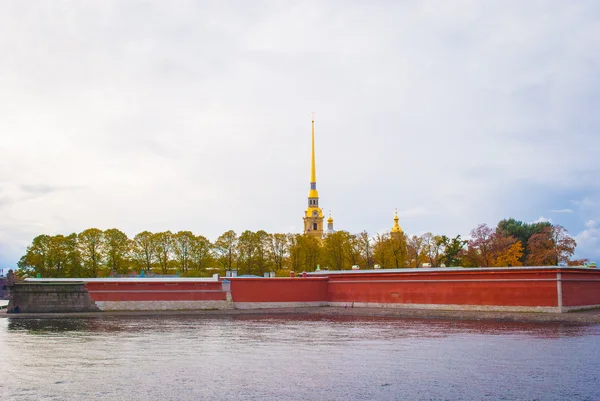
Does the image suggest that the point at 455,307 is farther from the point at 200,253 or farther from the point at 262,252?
the point at 200,253

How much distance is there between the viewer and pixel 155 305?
52.2 metres

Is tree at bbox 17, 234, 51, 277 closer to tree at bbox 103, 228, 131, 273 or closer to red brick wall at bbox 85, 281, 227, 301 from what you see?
tree at bbox 103, 228, 131, 273

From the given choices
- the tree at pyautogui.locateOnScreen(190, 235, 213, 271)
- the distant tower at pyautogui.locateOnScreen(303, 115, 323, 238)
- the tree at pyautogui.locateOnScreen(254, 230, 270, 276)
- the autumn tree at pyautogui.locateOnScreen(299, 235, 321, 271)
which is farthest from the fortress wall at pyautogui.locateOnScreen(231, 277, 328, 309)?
the distant tower at pyautogui.locateOnScreen(303, 115, 323, 238)

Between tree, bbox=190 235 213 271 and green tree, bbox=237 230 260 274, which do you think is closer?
tree, bbox=190 235 213 271

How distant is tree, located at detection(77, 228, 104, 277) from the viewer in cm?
6900

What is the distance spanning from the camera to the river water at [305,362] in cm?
1878

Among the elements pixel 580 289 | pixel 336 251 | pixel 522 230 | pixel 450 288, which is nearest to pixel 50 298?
pixel 450 288

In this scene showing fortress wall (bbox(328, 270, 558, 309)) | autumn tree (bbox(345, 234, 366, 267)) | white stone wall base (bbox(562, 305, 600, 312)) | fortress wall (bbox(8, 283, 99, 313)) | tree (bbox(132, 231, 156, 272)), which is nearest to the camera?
white stone wall base (bbox(562, 305, 600, 312))

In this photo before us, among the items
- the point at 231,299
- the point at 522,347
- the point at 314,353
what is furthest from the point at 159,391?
the point at 231,299

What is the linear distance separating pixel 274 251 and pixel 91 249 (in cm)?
2040

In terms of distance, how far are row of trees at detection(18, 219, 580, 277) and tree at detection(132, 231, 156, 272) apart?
0.36 ft

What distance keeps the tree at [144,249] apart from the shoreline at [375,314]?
814 inches

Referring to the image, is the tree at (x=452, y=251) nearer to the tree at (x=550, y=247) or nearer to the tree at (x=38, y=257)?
the tree at (x=550, y=247)

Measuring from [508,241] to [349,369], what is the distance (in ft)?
169
